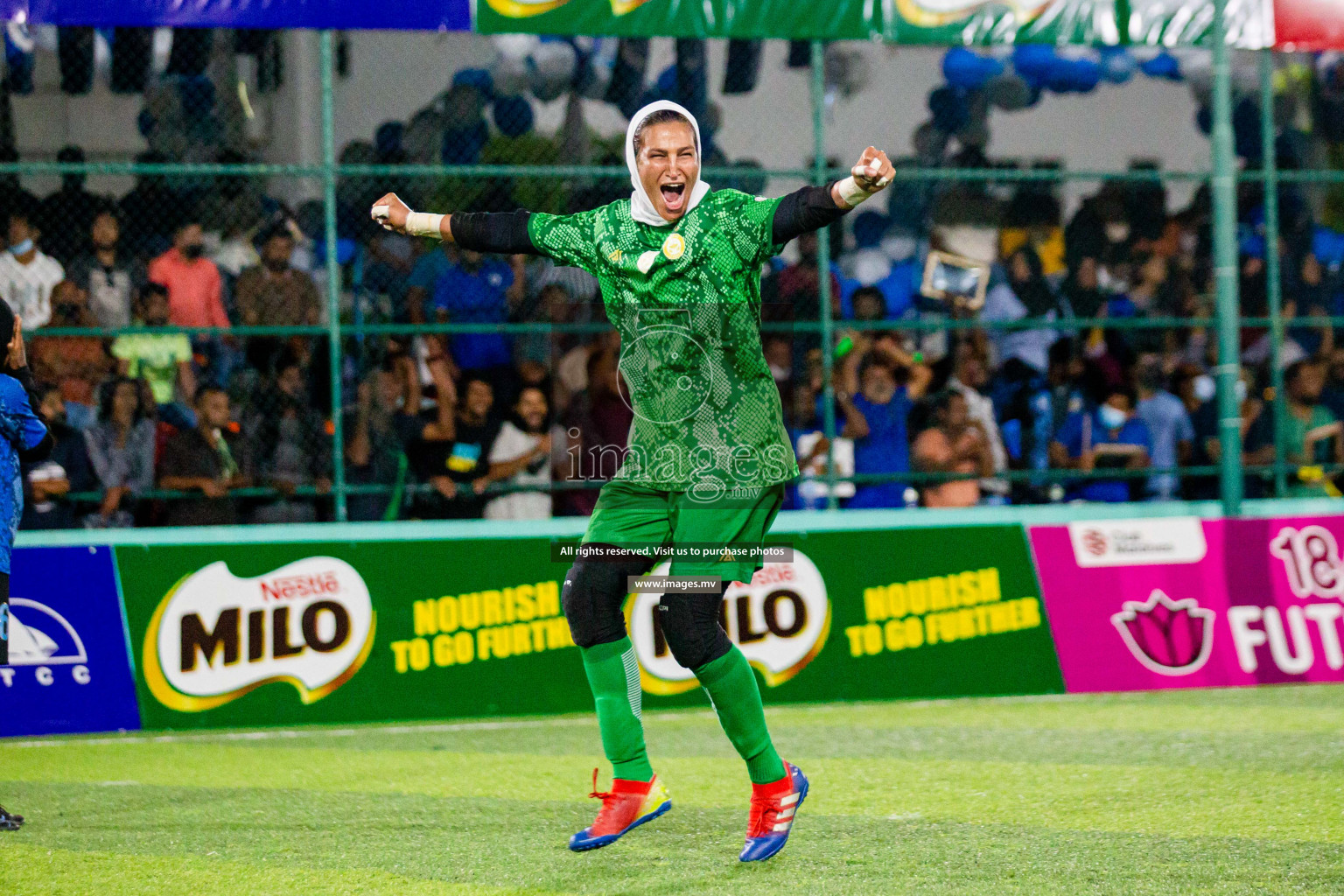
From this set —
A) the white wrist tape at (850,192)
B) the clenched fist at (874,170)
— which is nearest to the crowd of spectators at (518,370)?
the white wrist tape at (850,192)

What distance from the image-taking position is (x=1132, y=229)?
38.3 ft

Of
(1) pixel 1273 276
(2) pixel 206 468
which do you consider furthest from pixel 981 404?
(2) pixel 206 468

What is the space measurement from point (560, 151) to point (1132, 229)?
4.28 meters

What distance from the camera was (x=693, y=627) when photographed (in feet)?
15.1

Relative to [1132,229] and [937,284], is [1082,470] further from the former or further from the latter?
[1132,229]

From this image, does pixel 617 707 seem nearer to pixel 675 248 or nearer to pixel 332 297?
pixel 675 248

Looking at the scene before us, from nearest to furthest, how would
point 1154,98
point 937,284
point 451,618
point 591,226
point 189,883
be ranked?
point 189,883, point 591,226, point 451,618, point 937,284, point 1154,98

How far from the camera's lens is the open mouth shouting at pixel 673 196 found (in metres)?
4.60

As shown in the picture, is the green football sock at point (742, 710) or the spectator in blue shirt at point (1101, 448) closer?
the green football sock at point (742, 710)

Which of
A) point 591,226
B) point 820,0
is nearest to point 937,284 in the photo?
point 820,0

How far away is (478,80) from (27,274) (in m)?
3.14

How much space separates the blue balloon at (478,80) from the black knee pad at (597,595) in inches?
251

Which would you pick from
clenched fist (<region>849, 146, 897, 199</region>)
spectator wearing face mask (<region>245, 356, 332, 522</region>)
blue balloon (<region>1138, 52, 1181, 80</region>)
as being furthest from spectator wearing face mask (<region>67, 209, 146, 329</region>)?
blue balloon (<region>1138, 52, 1181, 80</region>)

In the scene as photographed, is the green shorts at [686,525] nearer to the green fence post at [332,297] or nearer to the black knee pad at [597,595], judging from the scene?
the black knee pad at [597,595]
